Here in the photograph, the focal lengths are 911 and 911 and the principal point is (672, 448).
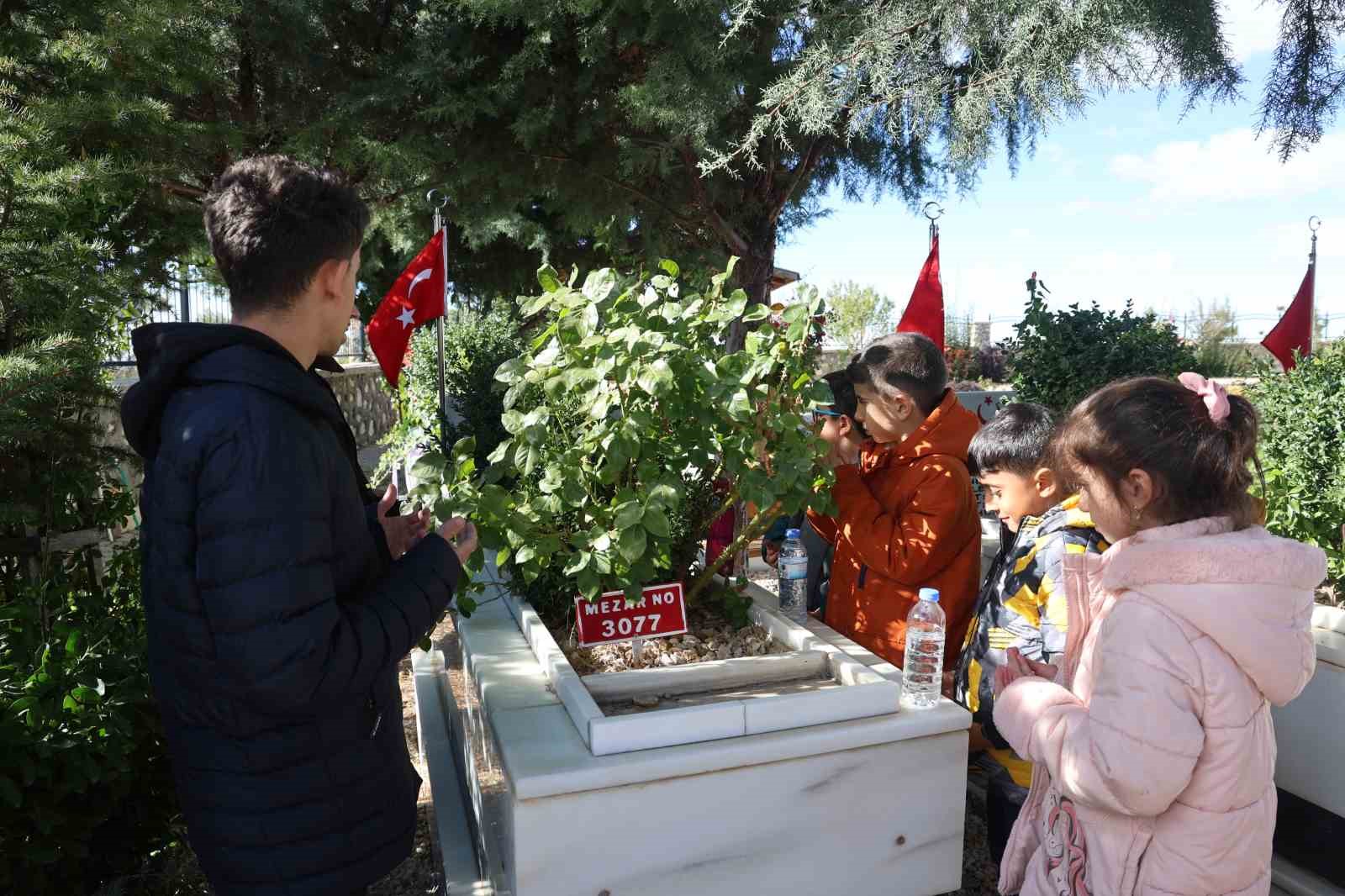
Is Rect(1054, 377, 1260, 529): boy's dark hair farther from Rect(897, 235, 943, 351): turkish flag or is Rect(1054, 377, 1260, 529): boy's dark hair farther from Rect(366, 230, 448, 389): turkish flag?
Rect(366, 230, 448, 389): turkish flag

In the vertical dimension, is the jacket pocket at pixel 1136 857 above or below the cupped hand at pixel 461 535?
below

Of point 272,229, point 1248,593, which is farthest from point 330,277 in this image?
point 1248,593

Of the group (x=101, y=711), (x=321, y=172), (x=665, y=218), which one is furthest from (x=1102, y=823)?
(x=665, y=218)

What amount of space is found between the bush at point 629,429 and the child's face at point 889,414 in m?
0.56

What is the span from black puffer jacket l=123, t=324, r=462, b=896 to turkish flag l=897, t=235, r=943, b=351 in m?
3.78

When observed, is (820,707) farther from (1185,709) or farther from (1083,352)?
(1083,352)

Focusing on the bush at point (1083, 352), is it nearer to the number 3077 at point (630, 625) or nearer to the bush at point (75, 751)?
the number 3077 at point (630, 625)

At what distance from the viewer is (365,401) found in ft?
49.7

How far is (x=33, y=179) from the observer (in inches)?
93.2

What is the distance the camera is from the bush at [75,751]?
1958 mm

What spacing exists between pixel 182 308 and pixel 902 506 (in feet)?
29.8

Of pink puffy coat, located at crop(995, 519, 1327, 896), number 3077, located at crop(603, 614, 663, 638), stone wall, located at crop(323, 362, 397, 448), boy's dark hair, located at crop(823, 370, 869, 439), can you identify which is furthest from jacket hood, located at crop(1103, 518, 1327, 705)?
stone wall, located at crop(323, 362, 397, 448)

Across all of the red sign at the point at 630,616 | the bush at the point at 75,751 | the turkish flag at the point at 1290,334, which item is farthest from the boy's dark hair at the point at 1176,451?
the turkish flag at the point at 1290,334

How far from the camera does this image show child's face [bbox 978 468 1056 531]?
2.45m
